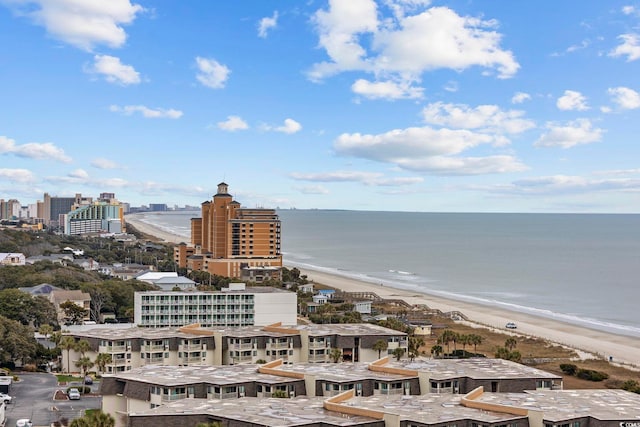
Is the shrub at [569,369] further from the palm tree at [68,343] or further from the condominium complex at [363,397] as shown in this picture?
the palm tree at [68,343]

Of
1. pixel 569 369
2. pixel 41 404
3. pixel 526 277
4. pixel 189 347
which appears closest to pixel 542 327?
pixel 569 369

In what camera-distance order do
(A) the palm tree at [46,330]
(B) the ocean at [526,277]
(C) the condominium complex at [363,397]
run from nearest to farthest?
(C) the condominium complex at [363,397] < (A) the palm tree at [46,330] < (B) the ocean at [526,277]

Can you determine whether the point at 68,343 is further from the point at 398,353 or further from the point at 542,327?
the point at 542,327

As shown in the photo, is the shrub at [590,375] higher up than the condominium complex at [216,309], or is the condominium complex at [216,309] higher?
the condominium complex at [216,309]

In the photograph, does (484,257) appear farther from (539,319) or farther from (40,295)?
(40,295)

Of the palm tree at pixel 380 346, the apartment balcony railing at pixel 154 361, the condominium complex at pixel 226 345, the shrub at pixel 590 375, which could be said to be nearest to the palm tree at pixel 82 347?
the condominium complex at pixel 226 345

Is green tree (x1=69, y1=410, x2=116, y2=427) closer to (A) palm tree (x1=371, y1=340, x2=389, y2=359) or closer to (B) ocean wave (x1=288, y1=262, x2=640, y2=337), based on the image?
(A) palm tree (x1=371, y1=340, x2=389, y2=359)

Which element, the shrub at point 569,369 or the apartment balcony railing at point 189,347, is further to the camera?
the shrub at point 569,369
